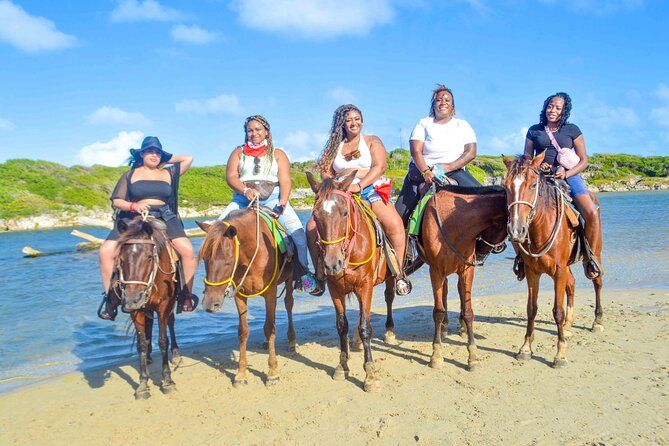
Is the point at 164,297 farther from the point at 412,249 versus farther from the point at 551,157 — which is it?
the point at 551,157

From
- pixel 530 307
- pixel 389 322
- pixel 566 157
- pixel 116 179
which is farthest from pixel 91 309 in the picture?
pixel 116 179

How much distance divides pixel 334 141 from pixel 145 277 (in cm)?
286

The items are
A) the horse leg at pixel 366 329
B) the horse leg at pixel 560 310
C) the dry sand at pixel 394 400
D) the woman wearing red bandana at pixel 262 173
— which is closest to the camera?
the dry sand at pixel 394 400

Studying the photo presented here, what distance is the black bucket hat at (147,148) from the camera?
19.5ft

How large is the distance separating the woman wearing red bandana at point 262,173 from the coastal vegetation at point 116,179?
26.9m

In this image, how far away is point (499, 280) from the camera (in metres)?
12.8

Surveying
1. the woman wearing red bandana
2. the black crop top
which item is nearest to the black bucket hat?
the black crop top

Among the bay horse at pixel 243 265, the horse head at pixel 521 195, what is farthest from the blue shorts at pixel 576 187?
the bay horse at pixel 243 265

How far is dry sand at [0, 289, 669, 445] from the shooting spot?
13.5ft

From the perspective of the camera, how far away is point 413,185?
6.95 meters

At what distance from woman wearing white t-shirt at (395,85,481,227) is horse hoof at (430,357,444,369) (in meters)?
2.00

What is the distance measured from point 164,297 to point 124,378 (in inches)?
62.7

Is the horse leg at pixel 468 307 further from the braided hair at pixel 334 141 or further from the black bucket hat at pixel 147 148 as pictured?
the black bucket hat at pixel 147 148

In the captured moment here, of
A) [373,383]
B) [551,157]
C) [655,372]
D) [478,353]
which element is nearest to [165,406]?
[373,383]
